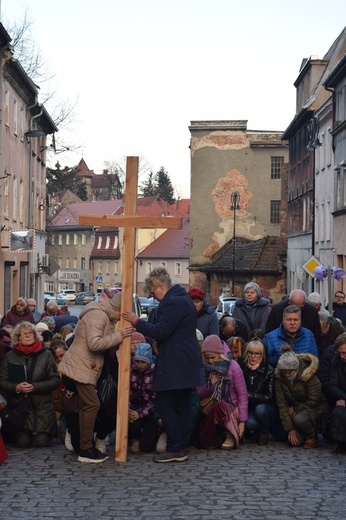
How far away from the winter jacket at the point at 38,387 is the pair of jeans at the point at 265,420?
2.26 metres

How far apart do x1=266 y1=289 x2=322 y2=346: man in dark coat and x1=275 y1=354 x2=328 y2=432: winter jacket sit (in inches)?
71.6

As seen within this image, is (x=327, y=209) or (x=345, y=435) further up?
(x=327, y=209)

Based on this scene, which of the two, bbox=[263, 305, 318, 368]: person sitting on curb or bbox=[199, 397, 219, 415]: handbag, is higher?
bbox=[263, 305, 318, 368]: person sitting on curb

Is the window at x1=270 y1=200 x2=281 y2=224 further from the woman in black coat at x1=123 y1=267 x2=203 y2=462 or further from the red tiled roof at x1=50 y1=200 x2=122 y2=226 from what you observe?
the woman in black coat at x1=123 y1=267 x2=203 y2=462

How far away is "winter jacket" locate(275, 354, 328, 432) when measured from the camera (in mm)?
12273

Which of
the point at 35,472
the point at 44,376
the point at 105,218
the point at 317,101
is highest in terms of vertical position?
the point at 317,101

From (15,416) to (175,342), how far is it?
2253mm

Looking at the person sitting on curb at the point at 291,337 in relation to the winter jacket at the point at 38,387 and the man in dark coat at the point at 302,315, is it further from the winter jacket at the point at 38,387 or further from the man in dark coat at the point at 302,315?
the winter jacket at the point at 38,387

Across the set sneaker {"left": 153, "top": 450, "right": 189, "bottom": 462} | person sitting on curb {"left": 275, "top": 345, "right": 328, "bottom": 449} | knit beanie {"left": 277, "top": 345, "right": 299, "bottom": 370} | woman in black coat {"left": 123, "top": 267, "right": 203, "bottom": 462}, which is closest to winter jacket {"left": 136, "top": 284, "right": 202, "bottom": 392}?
woman in black coat {"left": 123, "top": 267, "right": 203, "bottom": 462}

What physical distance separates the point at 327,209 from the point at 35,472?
122 feet

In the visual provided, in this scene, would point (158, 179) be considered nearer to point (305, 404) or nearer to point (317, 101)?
point (317, 101)

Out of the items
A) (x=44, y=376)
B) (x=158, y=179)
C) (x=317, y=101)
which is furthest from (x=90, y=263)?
(x=44, y=376)

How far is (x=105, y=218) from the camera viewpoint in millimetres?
11586

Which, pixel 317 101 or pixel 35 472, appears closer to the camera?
pixel 35 472
